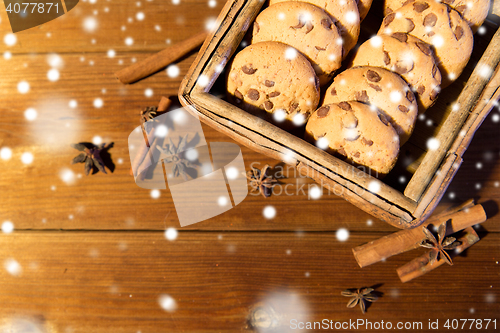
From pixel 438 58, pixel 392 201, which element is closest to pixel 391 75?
pixel 438 58

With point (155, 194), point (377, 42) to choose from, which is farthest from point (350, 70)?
point (155, 194)

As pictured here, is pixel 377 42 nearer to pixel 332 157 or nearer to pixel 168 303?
pixel 332 157

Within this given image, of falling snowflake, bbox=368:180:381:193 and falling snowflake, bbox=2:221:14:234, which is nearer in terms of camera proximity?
falling snowflake, bbox=368:180:381:193

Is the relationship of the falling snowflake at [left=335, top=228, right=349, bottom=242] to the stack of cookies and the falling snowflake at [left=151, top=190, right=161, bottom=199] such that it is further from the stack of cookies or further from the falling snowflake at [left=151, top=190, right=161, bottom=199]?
the falling snowflake at [left=151, top=190, right=161, bottom=199]

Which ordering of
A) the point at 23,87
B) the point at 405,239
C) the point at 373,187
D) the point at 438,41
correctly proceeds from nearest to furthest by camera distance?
the point at 373,187 → the point at 438,41 → the point at 405,239 → the point at 23,87

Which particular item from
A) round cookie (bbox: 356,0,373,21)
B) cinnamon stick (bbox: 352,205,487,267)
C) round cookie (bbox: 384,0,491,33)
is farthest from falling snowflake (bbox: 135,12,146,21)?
cinnamon stick (bbox: 352,205,487,267)

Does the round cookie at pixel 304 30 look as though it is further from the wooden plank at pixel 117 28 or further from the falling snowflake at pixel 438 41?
the wooden plank at pixel 117 28

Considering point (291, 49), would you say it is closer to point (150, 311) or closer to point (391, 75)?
point (391, 75)
